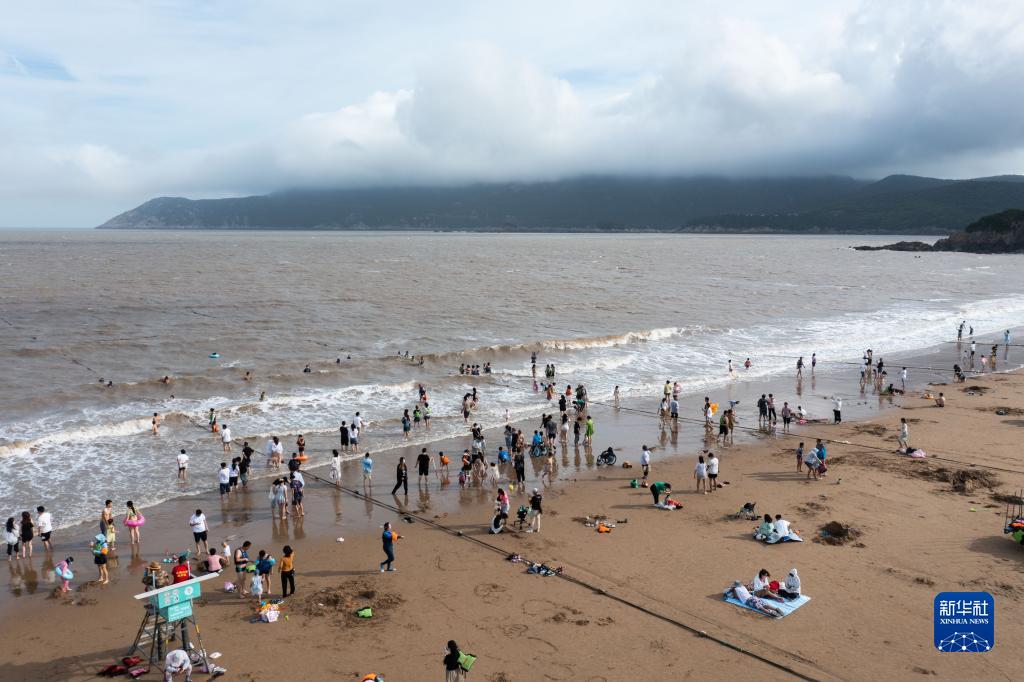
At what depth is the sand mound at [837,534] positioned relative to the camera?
16.4 metres

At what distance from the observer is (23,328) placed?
50750 mm

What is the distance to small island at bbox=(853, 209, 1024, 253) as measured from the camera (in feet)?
549

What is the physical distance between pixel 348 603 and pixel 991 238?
204931mm

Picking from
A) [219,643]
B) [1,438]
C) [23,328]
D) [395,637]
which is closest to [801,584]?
[395,637]

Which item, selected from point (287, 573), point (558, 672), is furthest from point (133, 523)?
point (558, 672)

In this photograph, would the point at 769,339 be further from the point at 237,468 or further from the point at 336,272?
the point at 336,272

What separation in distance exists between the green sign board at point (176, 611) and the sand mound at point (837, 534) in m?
13.8

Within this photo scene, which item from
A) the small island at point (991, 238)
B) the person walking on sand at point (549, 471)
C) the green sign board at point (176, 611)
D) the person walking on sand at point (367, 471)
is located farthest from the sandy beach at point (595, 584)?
the small island at point (991, 238)

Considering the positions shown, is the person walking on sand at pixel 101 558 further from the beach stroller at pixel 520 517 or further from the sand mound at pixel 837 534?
the sand mound at pixel 837 534

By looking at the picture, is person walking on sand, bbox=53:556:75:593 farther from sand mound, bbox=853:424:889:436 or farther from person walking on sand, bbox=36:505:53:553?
sand mound, bbox=853:424:889:436

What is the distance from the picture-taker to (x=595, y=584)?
14.6 meters

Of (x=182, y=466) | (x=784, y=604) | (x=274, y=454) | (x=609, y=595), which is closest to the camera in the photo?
(x=784, y=604)

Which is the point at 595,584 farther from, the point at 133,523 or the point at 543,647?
the point at 133,523

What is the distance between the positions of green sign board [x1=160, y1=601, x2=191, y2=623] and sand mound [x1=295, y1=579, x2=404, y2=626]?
9.23 feet
